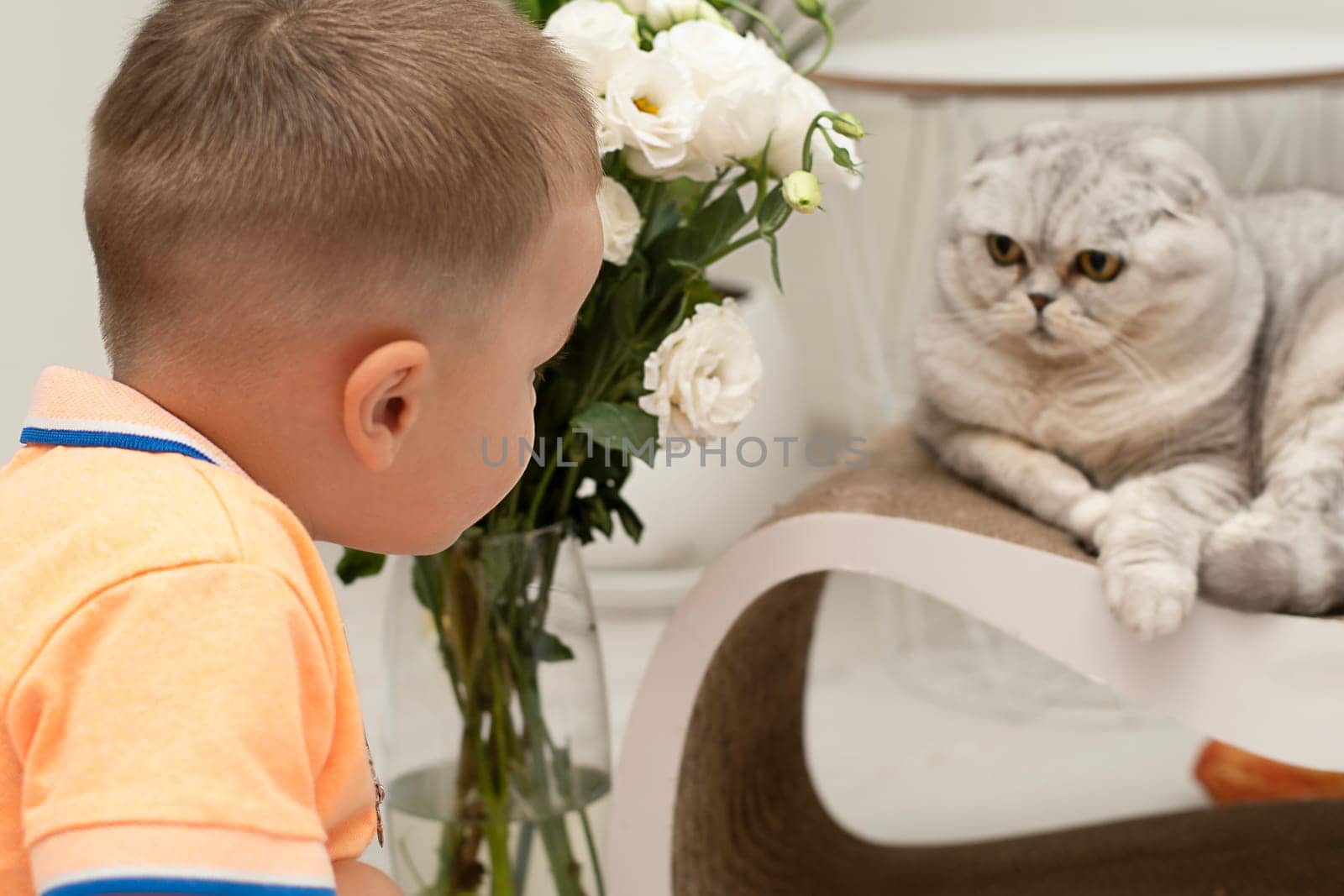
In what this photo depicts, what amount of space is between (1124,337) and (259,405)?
2.33ft

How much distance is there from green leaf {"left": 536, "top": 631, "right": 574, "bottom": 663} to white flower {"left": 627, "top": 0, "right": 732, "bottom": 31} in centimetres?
42

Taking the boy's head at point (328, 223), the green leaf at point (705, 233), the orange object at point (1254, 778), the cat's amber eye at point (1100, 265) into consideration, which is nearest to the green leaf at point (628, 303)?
the green leaf at point (705, 233)

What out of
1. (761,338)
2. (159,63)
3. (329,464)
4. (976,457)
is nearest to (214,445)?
(329,464)

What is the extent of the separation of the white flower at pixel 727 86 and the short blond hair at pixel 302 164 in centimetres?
24

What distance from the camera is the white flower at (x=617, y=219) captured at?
0.88 m

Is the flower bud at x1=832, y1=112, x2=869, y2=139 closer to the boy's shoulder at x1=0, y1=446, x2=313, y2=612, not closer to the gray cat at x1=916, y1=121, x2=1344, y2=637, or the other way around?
the gray cat at x1=916, y1=121, x2=1344, y2=637

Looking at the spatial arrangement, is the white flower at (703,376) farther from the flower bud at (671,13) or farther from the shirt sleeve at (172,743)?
the shirt sleeve at (172,743)

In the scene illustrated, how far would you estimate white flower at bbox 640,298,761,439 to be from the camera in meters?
0.88

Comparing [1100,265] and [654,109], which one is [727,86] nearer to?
A: [654,109]

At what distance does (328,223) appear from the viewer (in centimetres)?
60

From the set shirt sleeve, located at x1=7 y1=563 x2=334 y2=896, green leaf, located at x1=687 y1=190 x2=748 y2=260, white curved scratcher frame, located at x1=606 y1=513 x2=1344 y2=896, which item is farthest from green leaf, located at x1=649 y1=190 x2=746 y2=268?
shirt sleeve, located at x1=7 y1=563 x2=334 y2=896

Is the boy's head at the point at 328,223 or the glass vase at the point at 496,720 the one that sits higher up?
the boy's head at the point at 328,223

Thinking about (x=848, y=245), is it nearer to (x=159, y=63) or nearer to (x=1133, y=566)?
(x=1133, y=566)

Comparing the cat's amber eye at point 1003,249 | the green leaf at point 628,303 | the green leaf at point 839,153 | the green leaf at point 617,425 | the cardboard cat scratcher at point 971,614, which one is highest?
the green leaf at point 839,153
